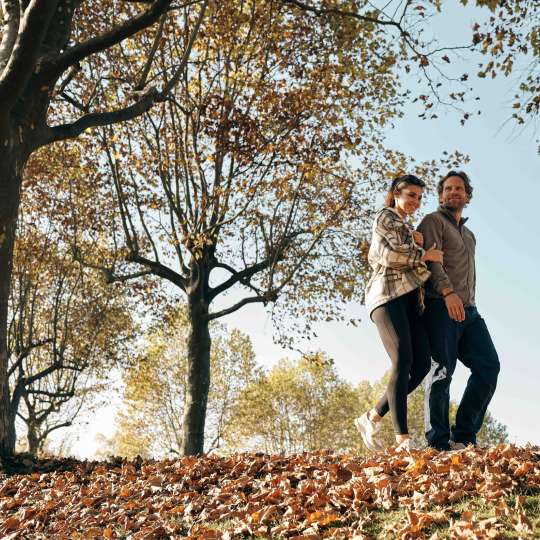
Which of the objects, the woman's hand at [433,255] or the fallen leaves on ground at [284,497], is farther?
the woman's hand at [433,255]

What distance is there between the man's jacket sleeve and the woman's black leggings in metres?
0.23

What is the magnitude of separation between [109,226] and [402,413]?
14.7 metres

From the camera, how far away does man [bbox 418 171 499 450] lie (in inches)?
243

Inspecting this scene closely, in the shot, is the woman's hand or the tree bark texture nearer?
the woman's hand

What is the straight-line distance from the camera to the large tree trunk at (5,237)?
9805mm

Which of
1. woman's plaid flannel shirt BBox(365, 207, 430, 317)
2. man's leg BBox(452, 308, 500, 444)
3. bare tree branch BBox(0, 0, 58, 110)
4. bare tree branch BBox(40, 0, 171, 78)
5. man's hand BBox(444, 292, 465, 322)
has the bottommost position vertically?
man's leg BBox(452, 308, 500, 444)

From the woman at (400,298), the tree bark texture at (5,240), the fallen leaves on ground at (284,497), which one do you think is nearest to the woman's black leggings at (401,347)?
the woman at (400,298)

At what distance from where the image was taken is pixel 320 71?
1465cm

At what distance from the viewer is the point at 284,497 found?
18.0 feet

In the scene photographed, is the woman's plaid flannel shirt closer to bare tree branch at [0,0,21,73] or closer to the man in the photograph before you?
the man

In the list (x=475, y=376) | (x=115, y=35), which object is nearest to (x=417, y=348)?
(x=475, y=376)

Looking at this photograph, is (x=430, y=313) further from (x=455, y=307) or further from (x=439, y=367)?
(x=439, y=367)

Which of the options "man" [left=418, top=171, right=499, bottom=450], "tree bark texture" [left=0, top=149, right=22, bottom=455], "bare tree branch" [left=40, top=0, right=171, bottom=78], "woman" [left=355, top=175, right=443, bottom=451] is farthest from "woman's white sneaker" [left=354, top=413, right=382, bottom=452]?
"bare tree branch" [left=40, top=0, right=171, bottom=78]

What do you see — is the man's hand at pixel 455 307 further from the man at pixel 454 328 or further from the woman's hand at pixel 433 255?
the woman's hand at pixel 433 255
